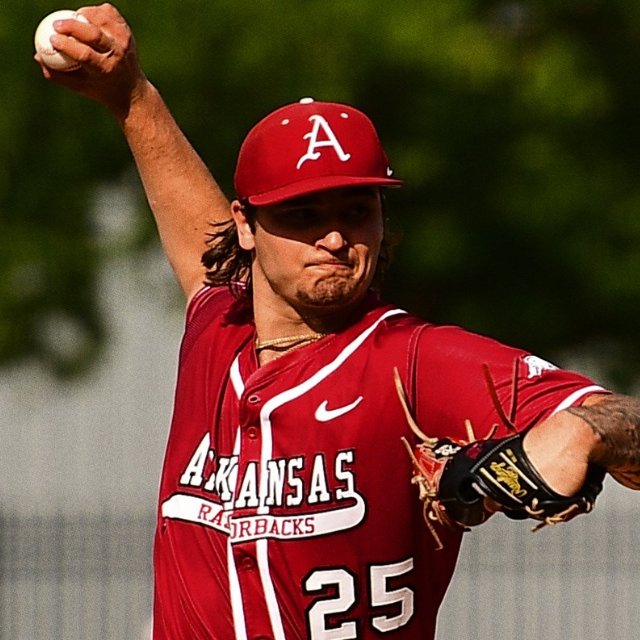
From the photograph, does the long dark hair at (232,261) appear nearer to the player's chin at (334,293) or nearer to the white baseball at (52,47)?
the player's chin at (334,293)

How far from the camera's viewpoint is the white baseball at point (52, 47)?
545 cm

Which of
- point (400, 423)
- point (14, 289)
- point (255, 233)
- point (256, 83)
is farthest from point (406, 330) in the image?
point (14, 289)

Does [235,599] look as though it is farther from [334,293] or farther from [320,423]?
[334,293]

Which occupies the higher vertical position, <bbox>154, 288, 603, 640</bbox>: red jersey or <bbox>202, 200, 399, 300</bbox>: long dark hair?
<bbox>202, 200, 399, 300</bbox>: long dark hair

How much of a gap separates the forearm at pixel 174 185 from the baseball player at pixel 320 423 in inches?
23.8

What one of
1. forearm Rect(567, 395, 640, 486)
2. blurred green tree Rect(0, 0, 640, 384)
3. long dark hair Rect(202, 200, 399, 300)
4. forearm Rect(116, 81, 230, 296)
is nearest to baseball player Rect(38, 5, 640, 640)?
long dark hair Rect(202, 200, 399, 300)

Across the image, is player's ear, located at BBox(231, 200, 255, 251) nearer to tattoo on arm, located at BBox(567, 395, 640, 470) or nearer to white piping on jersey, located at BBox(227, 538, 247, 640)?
white piping on jersey, located at BBox(227, 538, 247, 640)

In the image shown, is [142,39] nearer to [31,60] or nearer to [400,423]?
[31,60]

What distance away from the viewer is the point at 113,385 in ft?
51.5

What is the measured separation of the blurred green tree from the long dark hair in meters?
4.61

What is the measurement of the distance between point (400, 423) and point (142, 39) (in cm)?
594

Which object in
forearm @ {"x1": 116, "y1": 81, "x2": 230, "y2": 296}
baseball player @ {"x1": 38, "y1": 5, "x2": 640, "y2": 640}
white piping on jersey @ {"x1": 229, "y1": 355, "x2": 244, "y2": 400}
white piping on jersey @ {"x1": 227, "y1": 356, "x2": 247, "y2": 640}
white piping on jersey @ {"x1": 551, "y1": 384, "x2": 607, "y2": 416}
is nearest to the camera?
white piping on jersey @ {"x1": 551, "y1": 384, "x2": 607, "y2": 416}

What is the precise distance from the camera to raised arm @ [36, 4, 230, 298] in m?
5.53

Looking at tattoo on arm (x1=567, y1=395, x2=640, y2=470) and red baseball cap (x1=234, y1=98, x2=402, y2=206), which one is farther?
red baseball cap (x1=234, y1=98, x2=402, y2=206)
